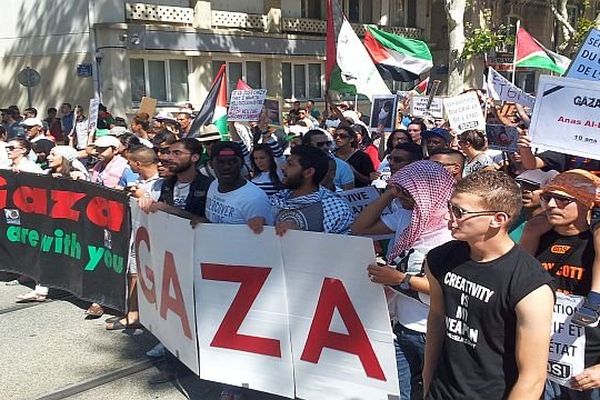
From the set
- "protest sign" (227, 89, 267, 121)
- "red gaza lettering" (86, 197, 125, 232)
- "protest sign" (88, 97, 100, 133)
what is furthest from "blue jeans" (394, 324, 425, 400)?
"protest sign" (227, 89, 267, 121)

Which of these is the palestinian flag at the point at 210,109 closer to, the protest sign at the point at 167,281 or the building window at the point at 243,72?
the protest sign at the point at 167,281

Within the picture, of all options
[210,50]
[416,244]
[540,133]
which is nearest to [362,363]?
[416,244]

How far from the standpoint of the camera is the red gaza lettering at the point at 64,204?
6.80 metres

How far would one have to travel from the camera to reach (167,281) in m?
4.93

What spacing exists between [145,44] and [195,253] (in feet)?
54.6

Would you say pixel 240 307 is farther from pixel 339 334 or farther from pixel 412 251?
pixel 412 251

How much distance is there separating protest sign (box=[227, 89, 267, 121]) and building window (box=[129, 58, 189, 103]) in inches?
424

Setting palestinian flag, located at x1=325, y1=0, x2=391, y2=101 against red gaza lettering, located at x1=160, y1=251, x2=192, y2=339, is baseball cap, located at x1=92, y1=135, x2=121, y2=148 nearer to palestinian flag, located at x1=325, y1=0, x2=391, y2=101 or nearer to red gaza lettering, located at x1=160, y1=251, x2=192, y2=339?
red gaza lettering, located at x1=160, y1=251, x2=192, y2=339

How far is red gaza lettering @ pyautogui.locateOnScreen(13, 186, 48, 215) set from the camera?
283 inches

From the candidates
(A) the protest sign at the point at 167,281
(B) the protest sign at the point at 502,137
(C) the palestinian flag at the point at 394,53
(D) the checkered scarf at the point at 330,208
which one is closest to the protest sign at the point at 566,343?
(D) the checkered scarf at the point at 330,208

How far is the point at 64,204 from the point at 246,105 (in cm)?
390

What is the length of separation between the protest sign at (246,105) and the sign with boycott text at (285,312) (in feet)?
17.9

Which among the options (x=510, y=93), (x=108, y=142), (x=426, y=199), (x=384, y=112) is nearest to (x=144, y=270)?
(x=108, y=142)

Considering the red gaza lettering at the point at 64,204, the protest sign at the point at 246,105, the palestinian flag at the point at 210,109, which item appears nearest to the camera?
the red gaza lettering at the point at 64,204
